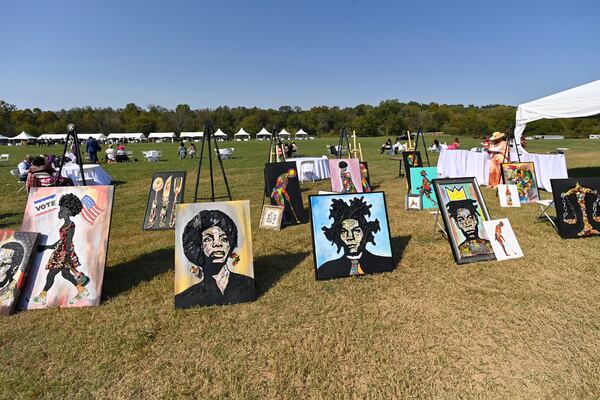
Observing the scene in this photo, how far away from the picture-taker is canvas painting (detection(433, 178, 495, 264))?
4562 millimetres

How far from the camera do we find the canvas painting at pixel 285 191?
670 cm

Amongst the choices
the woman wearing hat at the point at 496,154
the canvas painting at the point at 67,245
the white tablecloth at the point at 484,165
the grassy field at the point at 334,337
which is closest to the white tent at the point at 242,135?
the white tablecloth at the point at 484,165

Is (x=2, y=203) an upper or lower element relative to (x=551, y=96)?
lower

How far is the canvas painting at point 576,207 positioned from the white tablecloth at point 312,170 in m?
8.10

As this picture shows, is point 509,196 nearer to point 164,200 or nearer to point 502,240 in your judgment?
point 502,240

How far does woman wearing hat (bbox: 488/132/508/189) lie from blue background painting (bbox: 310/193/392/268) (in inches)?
272

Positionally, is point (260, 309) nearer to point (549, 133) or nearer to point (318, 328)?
point (318, 328)

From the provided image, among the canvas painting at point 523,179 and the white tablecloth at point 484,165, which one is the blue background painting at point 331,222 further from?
the white tablecloth at point 484,165

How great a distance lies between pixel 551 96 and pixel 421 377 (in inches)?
435

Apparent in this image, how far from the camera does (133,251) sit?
5.35m

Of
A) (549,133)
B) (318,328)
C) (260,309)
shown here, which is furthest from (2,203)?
(549,133)

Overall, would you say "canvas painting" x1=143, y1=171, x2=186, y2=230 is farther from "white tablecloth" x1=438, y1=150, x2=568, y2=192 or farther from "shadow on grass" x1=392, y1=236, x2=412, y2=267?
"white tablecloth" x1=438, y1=150, x2=568, y2=192

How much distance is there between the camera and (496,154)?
9.70 metres

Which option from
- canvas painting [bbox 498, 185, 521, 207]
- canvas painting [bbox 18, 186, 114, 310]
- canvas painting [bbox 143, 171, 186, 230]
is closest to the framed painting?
canvas painting [bbox 143, 171, 186, 230]
